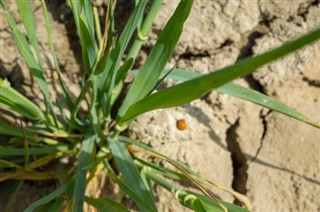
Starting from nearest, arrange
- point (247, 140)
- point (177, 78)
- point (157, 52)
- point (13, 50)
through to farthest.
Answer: point (157, 52) → point (177, 78) → point (247, 140) → point (13, 50)

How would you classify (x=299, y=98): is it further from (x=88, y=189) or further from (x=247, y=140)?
(x=88, y=189)

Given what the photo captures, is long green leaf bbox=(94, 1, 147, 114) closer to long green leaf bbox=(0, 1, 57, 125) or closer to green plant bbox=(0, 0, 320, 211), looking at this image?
green plant bbox=(0, 0, 320, 211)

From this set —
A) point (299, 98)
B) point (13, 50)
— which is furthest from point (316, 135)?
point (13, 50)

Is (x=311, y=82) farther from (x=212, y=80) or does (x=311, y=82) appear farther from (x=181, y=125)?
(x=212, y=80)

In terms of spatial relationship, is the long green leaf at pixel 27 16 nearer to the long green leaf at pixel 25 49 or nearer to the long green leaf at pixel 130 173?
the long green leaf at pixel 25 49

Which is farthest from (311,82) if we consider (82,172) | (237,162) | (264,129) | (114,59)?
(82,172)

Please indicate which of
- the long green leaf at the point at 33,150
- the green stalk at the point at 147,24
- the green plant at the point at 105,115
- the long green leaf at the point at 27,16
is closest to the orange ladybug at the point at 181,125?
the green plant at the point at 105,115
